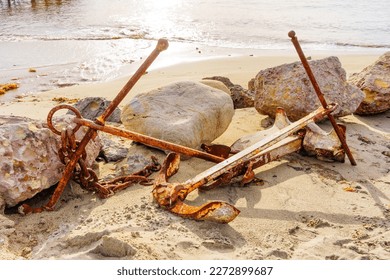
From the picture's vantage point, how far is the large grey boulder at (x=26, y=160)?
123 inches

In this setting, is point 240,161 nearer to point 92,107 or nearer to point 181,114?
point 181,114

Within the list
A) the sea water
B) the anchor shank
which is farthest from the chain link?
the sea water

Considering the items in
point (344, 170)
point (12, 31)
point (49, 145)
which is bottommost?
point (12, 31)

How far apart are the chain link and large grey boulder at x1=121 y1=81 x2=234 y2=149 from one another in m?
0.46

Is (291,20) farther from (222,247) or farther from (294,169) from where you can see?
(222,247)

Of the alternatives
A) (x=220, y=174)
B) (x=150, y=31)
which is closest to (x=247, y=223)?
(x=220, y=174)

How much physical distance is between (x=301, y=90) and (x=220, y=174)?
2236 mm

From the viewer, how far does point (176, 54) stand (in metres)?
11.5

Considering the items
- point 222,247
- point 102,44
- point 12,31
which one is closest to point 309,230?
point 222,247

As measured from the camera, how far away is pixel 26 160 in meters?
3.23

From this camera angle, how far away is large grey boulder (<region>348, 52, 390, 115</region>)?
18.0 feet

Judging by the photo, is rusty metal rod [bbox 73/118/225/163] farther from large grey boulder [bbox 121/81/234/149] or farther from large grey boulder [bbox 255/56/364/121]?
large grey boulder [bbox 255/56/364/121]

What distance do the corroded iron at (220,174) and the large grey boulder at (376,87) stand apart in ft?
6.35

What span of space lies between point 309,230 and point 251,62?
7.87 m
